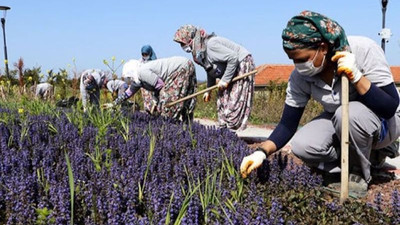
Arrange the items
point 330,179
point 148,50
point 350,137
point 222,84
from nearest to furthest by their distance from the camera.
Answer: point 350,137
point 330,179
point 222,84
point 148,50

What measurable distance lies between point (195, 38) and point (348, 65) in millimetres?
2795

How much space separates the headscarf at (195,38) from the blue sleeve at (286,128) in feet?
6.99

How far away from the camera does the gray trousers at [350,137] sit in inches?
107

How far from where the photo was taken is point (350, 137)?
2.81 meters

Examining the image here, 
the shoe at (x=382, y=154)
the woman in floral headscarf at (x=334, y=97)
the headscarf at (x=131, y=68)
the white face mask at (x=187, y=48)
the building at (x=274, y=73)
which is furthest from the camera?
the building at (x=274, y=73)

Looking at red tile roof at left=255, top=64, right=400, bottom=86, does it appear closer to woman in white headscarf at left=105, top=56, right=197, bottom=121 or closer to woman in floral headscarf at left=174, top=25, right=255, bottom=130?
woman in white headscarf at left=105, top=56, right=197, bottom=121

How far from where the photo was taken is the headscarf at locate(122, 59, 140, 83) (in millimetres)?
5812

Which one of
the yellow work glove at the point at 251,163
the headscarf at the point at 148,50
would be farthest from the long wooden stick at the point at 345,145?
the headscarf at the point at 148,50

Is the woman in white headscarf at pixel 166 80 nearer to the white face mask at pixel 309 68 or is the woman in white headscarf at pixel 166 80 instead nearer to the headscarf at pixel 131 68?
the headscarf at pixel 131 68

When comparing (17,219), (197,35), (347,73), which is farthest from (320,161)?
(197,35)

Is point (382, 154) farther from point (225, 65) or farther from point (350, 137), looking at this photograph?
point (225, 65)

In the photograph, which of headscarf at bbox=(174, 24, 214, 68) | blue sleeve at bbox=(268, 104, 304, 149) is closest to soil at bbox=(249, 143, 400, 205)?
blue sleeve at bbox=(268, 104, 304, 149)

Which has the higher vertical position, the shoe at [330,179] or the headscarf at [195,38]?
Answer: the headscarf at [195,38]

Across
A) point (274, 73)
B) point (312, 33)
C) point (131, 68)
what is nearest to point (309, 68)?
point (312, 33)
